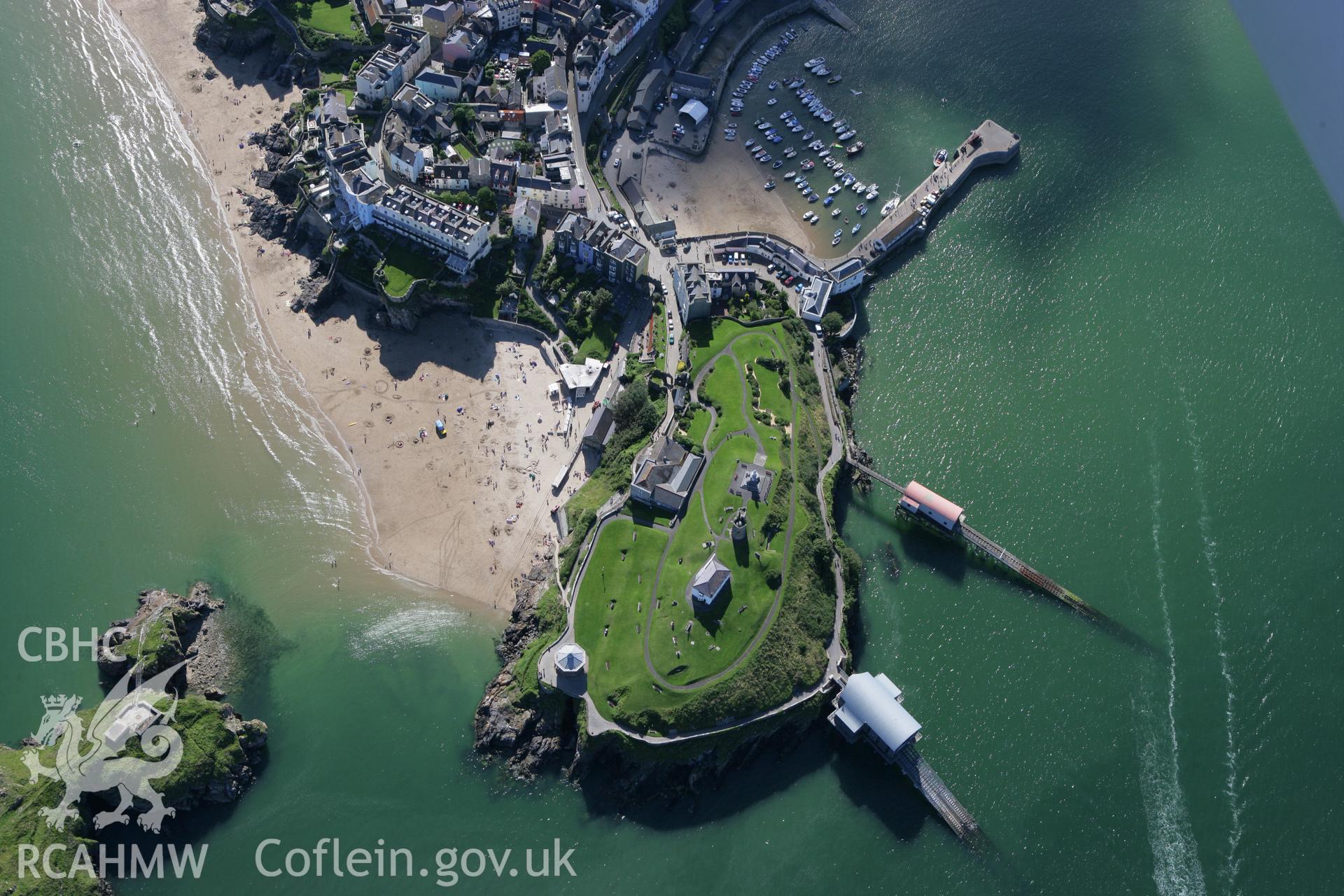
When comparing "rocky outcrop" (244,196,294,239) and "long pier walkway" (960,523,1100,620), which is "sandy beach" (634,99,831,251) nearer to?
"long pier walkway" (960,523,1100,620)

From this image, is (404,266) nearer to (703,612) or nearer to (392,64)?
(392,64)

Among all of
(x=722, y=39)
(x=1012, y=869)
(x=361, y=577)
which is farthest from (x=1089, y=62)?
(x=361, y=577)

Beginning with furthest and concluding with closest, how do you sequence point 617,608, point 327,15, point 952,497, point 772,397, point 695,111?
point 327,15 < point 695,111 < point 772,397 < point 952,497 < point 617,608

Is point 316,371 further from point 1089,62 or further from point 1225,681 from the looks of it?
point 1089,62

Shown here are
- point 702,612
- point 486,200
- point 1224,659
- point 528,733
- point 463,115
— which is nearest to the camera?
point 528,733

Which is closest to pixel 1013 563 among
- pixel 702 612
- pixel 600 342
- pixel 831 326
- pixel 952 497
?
pixel 952 497

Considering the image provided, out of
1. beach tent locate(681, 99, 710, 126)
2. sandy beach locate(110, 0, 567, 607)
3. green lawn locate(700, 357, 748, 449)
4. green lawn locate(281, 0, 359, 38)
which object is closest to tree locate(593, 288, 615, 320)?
sandy beach locate(110, 0, 567, 607)
